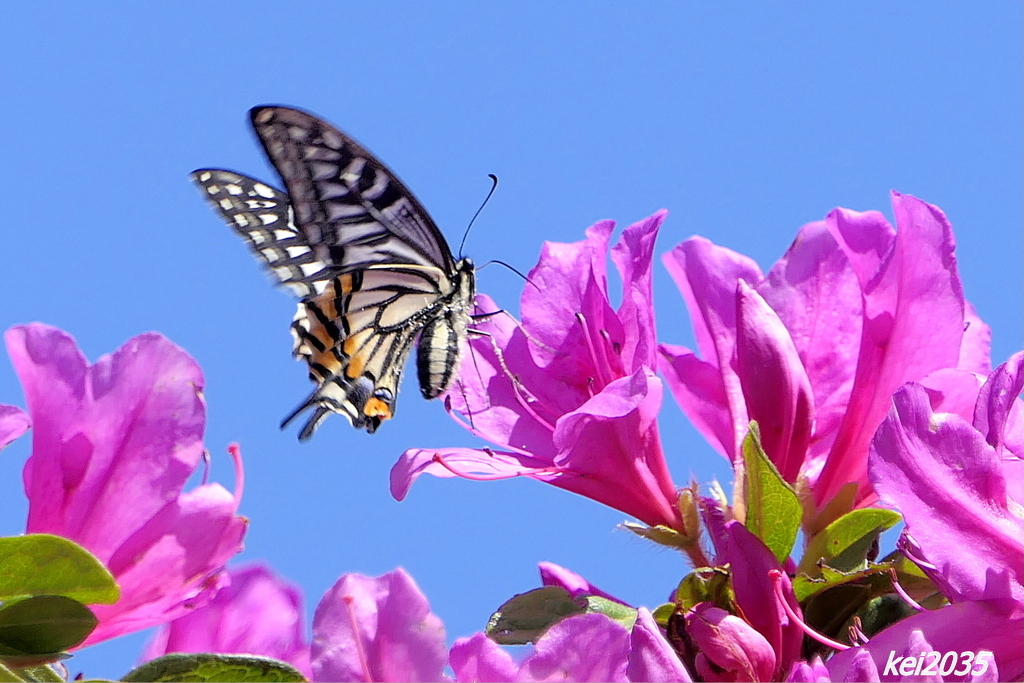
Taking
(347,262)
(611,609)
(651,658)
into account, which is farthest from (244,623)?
(347,262)

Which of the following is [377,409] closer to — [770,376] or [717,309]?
[717,309]

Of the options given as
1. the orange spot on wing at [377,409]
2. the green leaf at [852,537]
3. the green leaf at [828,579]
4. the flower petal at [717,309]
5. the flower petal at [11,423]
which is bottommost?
the green leaf at [828,579]

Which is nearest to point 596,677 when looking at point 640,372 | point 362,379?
point 640,372

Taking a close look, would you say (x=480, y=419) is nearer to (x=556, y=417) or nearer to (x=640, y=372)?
(x=556, y=417)

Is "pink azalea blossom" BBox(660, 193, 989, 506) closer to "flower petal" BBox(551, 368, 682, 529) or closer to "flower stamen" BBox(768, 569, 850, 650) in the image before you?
→ "flower petal" BBox(551, 368, 682, 529)

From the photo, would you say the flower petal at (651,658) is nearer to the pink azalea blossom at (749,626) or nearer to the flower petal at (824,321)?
the pink azalea blossom at (749,626)

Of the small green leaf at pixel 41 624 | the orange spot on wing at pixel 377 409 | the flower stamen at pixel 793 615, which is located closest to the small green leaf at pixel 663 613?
the flower stamen at pixel 793 615
